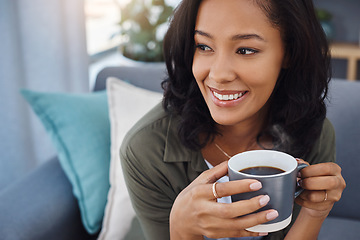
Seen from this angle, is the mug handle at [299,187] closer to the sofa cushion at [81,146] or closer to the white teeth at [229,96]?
the white teeth at [229,96]

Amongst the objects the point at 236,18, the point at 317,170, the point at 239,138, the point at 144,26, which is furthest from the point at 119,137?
the point at 144,26

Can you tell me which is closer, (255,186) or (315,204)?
(255,186)

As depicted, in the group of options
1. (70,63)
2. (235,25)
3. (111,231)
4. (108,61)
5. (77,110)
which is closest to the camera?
(235,25)

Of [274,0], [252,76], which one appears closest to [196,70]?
[252,76]

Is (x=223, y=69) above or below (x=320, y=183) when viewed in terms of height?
above

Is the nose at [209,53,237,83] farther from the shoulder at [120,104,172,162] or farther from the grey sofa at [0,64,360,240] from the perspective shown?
the grey sofa at [0,64,360,240]

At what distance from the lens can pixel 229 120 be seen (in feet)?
3.17

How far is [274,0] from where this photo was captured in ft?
3.06

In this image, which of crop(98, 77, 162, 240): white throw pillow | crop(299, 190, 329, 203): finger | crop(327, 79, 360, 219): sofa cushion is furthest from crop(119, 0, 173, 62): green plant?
crop(299, 190, 329, 203): finger

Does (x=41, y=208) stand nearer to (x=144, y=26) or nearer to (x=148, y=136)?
(x=148, y=136)

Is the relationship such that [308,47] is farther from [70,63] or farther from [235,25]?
[70,63]

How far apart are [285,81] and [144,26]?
160cm

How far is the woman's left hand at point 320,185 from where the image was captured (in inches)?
31.1

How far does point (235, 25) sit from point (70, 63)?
1429 mm
